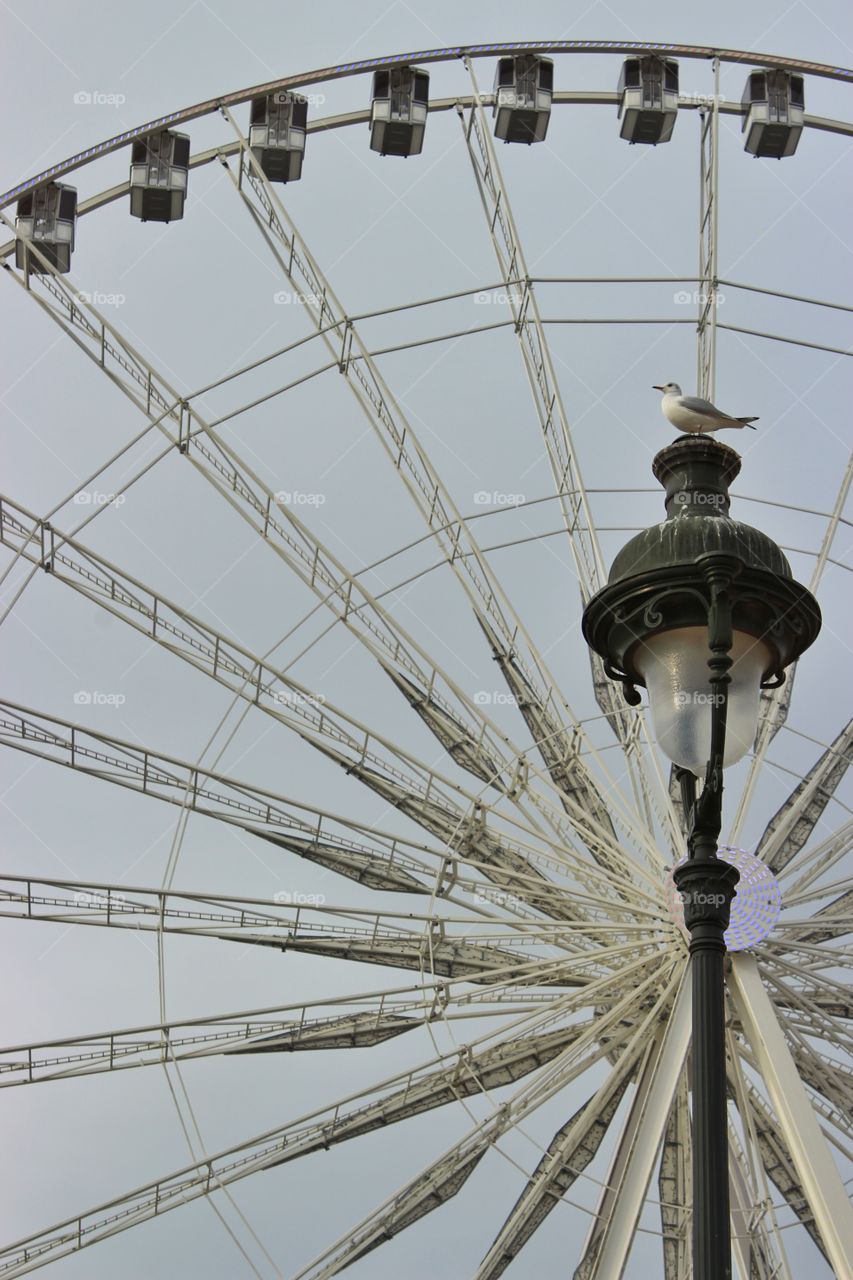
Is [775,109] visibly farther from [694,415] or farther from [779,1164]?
[779,1164]

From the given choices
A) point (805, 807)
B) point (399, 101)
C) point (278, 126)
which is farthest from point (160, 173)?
point (805, 807)

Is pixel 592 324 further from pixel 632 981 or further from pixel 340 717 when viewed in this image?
pixel 632 981

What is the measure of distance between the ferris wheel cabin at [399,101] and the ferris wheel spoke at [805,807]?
10.3 m

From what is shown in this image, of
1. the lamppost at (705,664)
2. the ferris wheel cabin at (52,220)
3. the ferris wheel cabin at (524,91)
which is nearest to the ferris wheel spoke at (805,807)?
the ferris wheel cabin at (524,91)

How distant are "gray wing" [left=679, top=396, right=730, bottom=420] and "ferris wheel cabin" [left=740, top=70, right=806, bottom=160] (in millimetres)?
10082

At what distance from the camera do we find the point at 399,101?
87.5 feet

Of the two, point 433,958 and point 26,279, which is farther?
point 26,279

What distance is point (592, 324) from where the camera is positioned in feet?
93.6

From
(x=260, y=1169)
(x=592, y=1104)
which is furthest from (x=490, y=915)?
(x=260, y=1169)

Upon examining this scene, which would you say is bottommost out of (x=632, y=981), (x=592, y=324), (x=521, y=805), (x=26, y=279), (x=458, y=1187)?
(x=458, y=1187)

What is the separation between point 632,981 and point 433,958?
236 cm

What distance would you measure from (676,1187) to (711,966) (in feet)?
50.0

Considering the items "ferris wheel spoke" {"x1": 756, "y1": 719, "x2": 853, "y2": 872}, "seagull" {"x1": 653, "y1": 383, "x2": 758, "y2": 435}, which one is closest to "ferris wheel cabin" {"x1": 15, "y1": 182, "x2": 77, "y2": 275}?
"seagull" {"x1": 653, "y1": 383, "x2": 758, "y2": 435}

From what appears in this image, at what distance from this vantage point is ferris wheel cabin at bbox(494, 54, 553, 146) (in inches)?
1057
